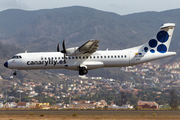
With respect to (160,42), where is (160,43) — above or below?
below

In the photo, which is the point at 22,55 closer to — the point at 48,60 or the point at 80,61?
the point at 48,60

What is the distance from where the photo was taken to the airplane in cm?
4716

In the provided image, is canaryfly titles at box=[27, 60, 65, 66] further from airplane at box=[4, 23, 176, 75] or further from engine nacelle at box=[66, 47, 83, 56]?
engine nacelle at box=[66, 47, 83, 56]

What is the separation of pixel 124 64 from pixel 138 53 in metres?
2.88

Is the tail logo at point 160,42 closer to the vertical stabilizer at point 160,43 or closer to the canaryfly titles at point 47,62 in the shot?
the vertical stabilizer at point 160,43

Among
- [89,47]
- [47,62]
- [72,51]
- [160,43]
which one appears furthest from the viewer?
[160,43]

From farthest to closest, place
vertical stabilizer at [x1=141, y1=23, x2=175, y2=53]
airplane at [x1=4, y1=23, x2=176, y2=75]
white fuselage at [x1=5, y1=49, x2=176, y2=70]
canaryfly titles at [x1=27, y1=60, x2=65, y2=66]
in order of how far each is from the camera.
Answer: vertical stabilizer at [x1=141, y1=23, x2=175, y2=53] < canaryfly titles at [x1=27, y1=60, x2=65, y2=66] < white fuselage at [x1=5, y1=49, x2=176, y2=70] < airplane at [x1=4, y1=23, x2=176, y2=75]

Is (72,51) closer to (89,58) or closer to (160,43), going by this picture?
(89,58)

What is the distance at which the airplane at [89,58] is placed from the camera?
47.2 m

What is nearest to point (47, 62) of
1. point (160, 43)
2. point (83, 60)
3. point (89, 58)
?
point (83, 60)

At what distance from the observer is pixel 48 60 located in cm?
4784

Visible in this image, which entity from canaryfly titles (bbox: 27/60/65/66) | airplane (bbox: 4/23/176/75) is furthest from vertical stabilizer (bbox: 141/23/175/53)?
canaryfly titles (bbox: 27/60/65/66)

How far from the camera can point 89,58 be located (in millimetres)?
47531

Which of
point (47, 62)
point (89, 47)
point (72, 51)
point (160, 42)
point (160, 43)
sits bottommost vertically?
point (47, 62)
